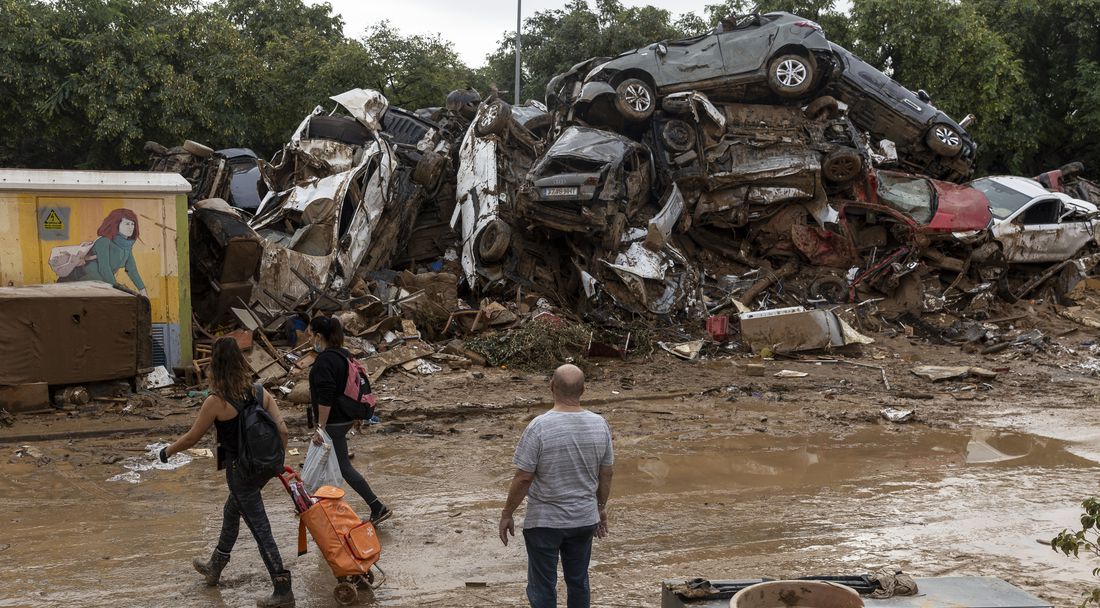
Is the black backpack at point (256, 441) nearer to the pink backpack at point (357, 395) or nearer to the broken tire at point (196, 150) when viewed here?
the pink backpack at point (357, 395)

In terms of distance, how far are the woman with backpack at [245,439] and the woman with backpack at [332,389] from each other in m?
0.70

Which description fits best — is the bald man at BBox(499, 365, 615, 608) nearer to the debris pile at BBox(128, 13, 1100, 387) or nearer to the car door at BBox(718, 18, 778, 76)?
the debris pile at BBox(128, 13, 1100, 387)

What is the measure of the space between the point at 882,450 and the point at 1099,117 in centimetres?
2314

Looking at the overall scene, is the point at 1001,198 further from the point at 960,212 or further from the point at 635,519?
the point at 635,519

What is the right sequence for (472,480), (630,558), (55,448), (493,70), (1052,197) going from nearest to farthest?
(630,558)
(472,480)
(55,448)
(1052,197)
(493,70)

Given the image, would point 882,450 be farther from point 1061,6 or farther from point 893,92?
point 1061,6

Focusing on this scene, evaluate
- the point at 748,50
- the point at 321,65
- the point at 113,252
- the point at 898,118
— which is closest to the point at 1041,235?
the point at 898,118

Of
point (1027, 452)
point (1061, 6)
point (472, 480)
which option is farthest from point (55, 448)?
point (1061, 6)

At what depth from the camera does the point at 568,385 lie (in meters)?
4.24

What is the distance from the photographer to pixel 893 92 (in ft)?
56.9

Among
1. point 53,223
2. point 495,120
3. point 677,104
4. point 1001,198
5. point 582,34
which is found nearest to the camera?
point 53,223

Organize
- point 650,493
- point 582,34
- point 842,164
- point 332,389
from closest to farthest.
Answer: point 332,389 → point 650,493 → point 842,164 → point 582,34

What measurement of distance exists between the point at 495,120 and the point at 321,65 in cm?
1219

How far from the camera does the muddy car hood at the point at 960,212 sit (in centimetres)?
1597
